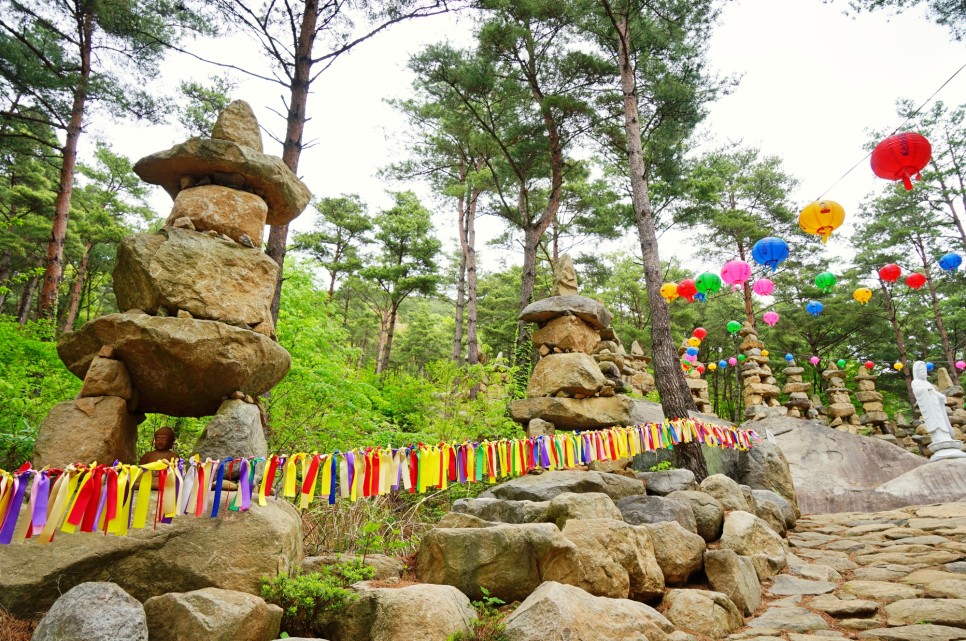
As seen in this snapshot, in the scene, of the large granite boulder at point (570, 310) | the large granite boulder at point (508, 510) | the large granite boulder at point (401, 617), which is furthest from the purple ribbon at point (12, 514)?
the large granite boulder at point (570, 310)

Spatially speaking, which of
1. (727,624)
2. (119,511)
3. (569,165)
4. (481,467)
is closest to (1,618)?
(119,511)

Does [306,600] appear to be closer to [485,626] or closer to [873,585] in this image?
[485,626]

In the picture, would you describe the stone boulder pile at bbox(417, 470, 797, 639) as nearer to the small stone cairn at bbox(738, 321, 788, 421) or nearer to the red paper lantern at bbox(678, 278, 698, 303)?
the red paper lantern at bbox(678, 278, 698, 303)

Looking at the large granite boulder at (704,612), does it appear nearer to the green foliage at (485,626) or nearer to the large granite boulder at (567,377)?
the green foliage at (485,626)

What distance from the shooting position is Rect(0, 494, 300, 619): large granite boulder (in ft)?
8.50

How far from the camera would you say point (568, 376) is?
7223 millimetres

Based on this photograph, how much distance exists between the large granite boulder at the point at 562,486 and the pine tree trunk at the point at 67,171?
31.2ft

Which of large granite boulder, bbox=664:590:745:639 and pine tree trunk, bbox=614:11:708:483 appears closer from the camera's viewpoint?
large granite boulder, bbox=664:590:745:639

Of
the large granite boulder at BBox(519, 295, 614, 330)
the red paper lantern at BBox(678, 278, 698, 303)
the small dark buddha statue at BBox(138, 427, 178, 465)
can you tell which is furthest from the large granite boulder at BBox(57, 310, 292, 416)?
the red paper lantern at BBox(678, 278, 698, 303)

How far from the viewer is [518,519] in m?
4.57

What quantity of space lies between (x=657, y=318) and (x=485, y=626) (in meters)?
6.60

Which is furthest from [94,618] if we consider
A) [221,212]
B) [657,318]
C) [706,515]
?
[657,318]

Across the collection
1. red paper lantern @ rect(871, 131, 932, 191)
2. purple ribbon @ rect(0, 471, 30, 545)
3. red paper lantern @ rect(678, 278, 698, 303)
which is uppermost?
red paper lantern @ rect(678, 278, 698, 303)

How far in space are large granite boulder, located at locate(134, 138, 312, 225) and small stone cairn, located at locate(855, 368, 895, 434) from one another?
2247 centimetres
